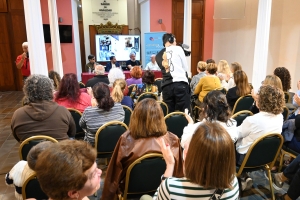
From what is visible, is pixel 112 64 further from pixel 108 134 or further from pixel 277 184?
pixel 277 184

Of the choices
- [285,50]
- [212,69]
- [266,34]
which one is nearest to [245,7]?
[285,50]

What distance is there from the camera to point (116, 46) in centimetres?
945

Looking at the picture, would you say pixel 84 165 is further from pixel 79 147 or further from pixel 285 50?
pixel 285 50

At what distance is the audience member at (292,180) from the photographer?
2.12m

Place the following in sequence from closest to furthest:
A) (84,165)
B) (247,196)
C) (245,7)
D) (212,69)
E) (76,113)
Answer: (84,165) → (247,196) → (76,113) → (212,69) → (245,7)

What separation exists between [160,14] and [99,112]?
23.3ft

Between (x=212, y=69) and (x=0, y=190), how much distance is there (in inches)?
133

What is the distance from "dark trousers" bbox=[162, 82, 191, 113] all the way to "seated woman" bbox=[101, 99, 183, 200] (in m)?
1.86

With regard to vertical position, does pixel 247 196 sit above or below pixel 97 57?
below

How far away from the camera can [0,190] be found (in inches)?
108


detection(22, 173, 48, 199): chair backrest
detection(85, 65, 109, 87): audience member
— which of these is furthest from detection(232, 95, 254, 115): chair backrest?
detection(22, 173, 48, 199): chair backrest

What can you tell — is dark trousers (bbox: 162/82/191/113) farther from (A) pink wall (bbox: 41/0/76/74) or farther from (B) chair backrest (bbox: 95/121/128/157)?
(A) pink wall (bbox: 41/0/76/74)

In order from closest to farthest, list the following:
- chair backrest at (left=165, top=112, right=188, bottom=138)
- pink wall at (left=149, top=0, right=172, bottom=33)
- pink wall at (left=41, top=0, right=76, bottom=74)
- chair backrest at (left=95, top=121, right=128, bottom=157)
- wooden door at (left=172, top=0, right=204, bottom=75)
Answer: chair backrest at (left=95, top=121, right=128, bottom=157) → chair backrest at (left=165, top=112, right=188, bottom=138) → pink wall at (left=41, top=0, right=76, bottom=74) → pink wall at (left=149, top=0, right=172, bottom=33) → wooden door at (left=172, top=0, right=204, bottom=75)

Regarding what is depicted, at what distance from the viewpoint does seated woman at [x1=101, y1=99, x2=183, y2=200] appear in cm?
181
